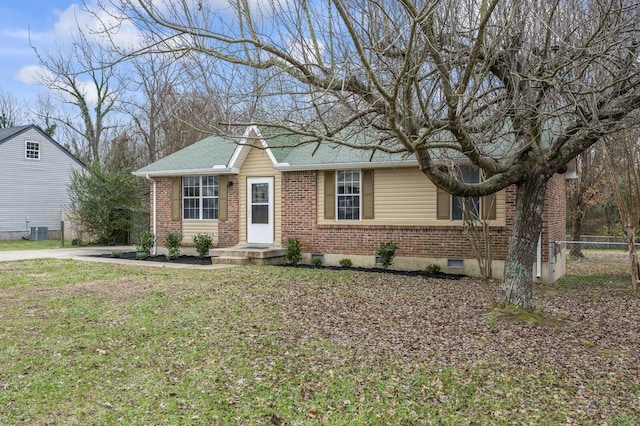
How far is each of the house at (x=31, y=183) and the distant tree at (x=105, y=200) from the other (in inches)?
252

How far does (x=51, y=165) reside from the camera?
89.7ft

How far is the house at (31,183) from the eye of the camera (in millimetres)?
25109

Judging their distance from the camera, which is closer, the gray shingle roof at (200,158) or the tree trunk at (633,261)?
the tree trunk at (633,261)

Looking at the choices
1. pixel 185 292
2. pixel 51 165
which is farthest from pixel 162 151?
pixel 185 292

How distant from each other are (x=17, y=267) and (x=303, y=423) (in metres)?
11.5

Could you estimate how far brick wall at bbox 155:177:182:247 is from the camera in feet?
51.9

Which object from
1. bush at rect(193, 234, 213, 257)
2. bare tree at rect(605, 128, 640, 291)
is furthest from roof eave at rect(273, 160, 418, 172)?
bare tree at rect(605, 128, 640, 291)

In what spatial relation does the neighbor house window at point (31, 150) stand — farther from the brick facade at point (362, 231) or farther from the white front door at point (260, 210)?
the white front door at point (260, 210)

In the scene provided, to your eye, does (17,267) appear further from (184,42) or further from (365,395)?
(365,395)

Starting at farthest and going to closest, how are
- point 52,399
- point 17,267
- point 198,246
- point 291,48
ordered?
point 198,246
point 17,267
point 291,48
point 52,399

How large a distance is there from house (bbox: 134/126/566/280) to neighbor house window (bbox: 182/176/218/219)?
0.03 m

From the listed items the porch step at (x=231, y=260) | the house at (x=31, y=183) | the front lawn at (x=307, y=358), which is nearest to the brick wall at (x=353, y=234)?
the porch step at (x=231, y=260)

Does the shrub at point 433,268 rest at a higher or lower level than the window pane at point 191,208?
lower

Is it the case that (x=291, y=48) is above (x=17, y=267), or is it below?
above
